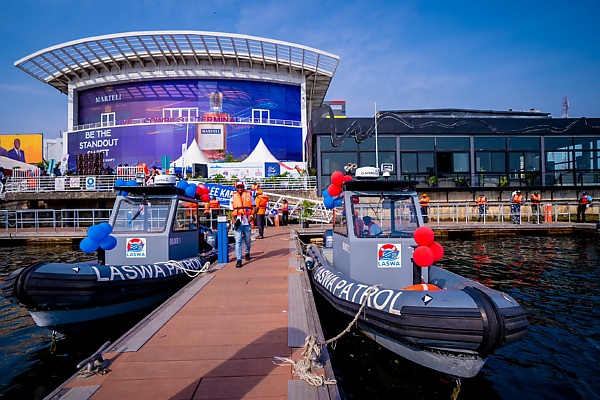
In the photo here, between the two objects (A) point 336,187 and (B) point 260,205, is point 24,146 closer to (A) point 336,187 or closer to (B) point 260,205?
(B) point 260,205

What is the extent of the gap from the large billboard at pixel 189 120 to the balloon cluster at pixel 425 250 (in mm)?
39150

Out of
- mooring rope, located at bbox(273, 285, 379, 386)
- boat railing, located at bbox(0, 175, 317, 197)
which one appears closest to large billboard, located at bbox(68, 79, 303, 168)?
boat railing, located at bbox(0, 175, 317, 197)

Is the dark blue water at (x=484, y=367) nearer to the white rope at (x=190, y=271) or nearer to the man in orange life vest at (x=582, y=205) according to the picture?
the white rope at (x=190, y=271)

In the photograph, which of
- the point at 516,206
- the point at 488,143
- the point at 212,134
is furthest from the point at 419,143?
the point at 212,134

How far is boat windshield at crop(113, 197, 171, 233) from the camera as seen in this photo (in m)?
8.08

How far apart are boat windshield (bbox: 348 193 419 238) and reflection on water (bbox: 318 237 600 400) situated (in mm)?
1843

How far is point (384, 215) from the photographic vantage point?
6.62m

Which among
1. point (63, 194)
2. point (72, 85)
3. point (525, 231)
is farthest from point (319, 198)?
point (72, 85)

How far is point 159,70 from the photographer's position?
4509cm

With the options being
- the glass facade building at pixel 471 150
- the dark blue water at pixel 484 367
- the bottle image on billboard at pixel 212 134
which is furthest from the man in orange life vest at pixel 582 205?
the bottle image on billboard at pixel 212 134

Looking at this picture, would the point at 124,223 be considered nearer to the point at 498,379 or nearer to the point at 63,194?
the point at 498,379

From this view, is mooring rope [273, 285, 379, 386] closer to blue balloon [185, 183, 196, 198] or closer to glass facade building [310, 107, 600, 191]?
blue balloon [185, 183, 196, 198]

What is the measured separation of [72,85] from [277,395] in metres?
55.7

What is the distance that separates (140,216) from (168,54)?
4134cm
